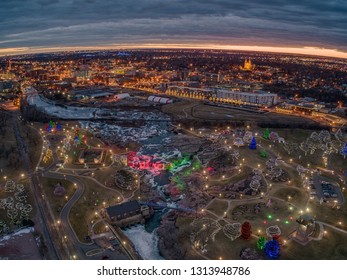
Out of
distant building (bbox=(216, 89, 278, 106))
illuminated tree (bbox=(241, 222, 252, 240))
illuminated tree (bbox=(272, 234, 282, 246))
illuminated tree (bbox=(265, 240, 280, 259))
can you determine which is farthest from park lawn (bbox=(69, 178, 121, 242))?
distant building (bbox=(216, 89, 278, 106))

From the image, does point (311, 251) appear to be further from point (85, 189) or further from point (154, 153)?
point (154, 153)

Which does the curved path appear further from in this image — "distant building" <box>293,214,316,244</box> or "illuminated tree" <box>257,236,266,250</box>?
"distant building" <box>293,214,316,244</box>

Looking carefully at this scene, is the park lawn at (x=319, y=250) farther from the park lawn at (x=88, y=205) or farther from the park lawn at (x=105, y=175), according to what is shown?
the park lawn at (x=105, y=175)

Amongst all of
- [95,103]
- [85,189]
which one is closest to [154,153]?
[85,189]

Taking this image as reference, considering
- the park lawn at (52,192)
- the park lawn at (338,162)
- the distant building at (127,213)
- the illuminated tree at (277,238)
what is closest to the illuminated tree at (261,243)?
the illuminated tree at (277,238)

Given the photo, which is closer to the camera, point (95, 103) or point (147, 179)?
point (147, 179)

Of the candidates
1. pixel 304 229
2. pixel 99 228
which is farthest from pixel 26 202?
pixel 304 229

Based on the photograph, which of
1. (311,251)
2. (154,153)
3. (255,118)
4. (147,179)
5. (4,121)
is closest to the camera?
(311,251)
